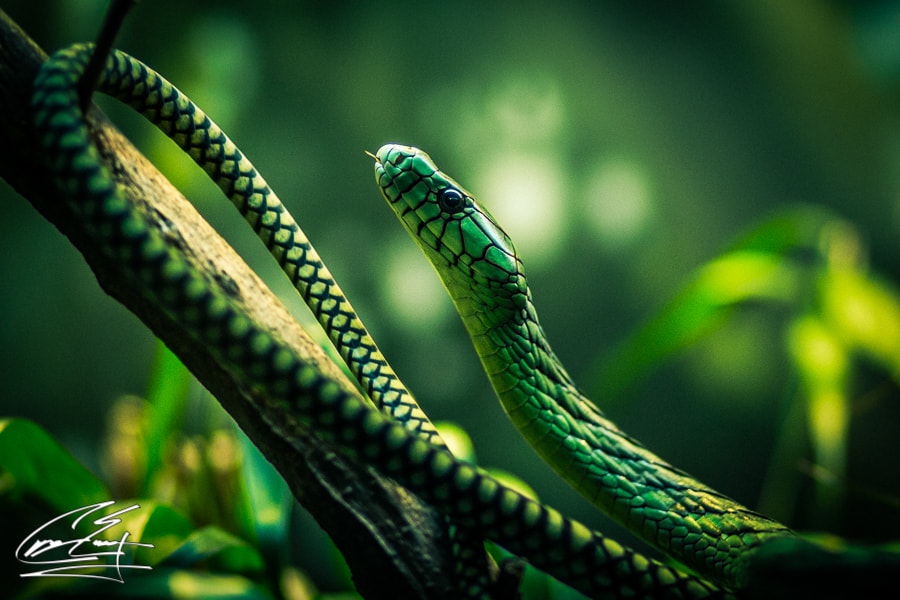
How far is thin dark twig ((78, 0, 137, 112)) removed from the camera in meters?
0.55

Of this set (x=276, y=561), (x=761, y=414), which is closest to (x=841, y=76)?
(x=761, y=414)

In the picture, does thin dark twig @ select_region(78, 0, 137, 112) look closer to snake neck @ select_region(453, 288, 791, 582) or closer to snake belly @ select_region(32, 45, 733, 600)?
→ snake belly @ select_region(32, 45, 733, 600)

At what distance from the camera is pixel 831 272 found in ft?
5.84

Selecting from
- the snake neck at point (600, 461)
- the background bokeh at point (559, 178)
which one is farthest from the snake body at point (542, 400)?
the background bokeh at point (559, 178)

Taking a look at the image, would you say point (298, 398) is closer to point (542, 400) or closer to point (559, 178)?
point (542, 400)

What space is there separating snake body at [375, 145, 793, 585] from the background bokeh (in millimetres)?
1482

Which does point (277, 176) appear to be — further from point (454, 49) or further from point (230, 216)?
point (454, 49)

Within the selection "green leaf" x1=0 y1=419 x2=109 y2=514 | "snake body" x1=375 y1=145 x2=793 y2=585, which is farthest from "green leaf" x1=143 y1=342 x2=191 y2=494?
"snake body" x1=375 y1=145 x2=793 y2=585

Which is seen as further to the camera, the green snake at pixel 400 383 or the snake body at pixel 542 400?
the snake body at pixel 542 400

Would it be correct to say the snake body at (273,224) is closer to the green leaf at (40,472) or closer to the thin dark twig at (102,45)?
the thin dark twig at (102,45)

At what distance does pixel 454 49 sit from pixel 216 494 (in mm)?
2226

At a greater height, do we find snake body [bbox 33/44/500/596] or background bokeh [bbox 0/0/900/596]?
background bokeh [bbox 0/0/900/596]

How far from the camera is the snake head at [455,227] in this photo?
0.97 meters

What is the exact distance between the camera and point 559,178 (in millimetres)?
2678
